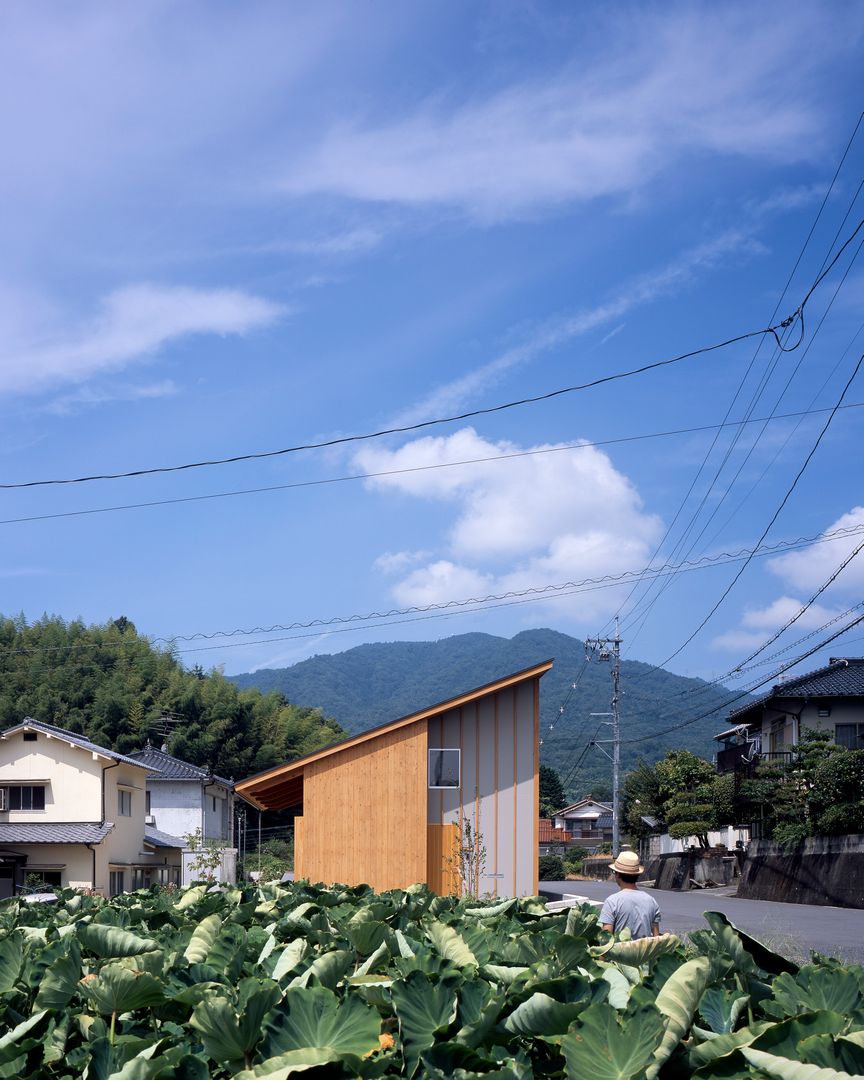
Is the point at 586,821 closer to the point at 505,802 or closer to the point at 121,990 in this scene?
the point at 505,802

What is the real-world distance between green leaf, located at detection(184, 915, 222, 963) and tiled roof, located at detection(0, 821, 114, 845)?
39533 mm

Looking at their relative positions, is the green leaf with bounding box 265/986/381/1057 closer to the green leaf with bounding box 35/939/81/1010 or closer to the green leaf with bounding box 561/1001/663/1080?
the green leaf with bounding box 561/1001/663/1080

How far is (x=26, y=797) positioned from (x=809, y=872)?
2840 cm

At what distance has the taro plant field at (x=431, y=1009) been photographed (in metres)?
1.65

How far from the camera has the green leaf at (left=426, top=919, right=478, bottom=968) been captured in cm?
263

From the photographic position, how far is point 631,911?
6.94 meters

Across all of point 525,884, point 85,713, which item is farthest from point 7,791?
point 525,884

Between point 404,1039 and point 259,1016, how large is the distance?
0.25 metres

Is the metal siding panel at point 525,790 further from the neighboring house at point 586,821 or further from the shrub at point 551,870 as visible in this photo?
the neighboring house at point 586,821

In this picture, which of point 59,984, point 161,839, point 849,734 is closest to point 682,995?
point 59,984

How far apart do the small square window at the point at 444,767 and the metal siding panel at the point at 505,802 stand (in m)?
0.64

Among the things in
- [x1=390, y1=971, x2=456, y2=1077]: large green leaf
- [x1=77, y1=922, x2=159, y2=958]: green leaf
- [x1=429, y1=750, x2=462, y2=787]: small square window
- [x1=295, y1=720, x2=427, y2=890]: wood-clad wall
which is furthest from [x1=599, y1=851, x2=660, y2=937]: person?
[x1=429, y1=750, x2=462, y2=787]: small square window

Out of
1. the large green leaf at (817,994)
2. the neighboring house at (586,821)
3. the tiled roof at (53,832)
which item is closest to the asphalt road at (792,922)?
the large green leaf at (817,994)

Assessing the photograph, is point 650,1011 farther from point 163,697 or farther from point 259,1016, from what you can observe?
point 163,697
